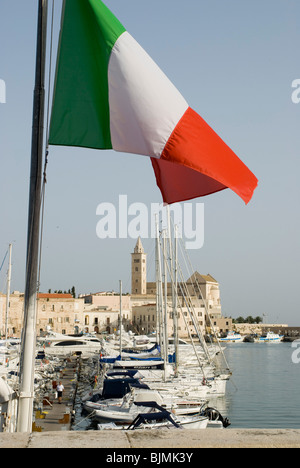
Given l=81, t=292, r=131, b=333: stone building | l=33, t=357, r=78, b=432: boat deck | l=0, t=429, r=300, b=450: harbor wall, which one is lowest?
l=33, t=357, r=78, b=432: boat deck

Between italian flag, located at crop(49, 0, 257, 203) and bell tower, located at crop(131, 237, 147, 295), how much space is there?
431 ft

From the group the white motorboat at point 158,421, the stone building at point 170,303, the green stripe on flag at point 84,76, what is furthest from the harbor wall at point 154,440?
the stone building at point 170,303

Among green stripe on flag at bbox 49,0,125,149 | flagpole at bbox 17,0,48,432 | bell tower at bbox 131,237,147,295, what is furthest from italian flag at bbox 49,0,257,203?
bell tower at bbox 131,237,147,295

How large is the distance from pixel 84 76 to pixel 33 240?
5.96ft

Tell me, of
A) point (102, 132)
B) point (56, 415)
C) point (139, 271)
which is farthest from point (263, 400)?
point (139, 271)

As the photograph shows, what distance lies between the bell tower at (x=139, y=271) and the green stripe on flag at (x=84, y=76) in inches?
5170

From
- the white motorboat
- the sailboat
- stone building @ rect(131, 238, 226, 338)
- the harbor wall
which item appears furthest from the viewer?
stone building @ rect(131, 238, 226, 338)

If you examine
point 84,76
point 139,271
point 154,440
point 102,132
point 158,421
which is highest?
point 139,271

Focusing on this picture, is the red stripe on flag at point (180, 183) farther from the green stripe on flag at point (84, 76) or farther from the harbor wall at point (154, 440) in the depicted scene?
the harbor wall at point (154, 440)

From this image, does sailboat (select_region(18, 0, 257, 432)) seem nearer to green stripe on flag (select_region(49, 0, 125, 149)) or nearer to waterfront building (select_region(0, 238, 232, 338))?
green stripe on flag (select_region(49, 0, 125, 149))

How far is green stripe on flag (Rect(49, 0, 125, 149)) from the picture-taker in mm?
5785

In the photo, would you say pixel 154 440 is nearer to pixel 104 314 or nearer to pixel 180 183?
pixel 180 183

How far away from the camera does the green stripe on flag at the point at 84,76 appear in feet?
19.0

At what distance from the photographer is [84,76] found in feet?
19.5
